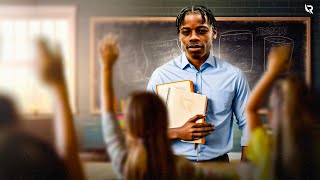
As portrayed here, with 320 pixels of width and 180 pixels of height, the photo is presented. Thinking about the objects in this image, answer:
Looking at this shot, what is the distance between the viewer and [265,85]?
2.78 meters

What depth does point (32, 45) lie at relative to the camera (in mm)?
2805

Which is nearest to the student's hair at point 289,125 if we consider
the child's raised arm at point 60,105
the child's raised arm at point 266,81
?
the child's raised arm at point 266,81

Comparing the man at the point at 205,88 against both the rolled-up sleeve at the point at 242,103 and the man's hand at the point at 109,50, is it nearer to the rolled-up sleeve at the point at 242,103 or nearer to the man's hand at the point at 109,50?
the rolled-up sleeve at the point at 242,103

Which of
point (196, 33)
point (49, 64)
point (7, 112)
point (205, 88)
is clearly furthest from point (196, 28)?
point (7, 112)

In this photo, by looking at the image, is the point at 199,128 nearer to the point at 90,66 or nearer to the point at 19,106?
the point at 90,66

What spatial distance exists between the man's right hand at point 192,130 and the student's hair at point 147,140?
57mm

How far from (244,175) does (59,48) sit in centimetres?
129

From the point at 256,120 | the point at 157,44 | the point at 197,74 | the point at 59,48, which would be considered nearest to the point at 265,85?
the point at 256,120

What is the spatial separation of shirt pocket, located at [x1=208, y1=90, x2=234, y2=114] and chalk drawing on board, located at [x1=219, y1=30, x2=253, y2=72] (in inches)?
7.2

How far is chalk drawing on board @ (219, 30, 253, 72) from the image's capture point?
2766mm

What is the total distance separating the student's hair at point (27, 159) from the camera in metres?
2.82

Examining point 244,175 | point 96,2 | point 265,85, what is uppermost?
point 96,2

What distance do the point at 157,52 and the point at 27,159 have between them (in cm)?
99

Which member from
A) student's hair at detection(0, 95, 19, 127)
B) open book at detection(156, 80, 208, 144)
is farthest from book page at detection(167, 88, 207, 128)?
student's hair at detection(0, 95, 19, 127)
